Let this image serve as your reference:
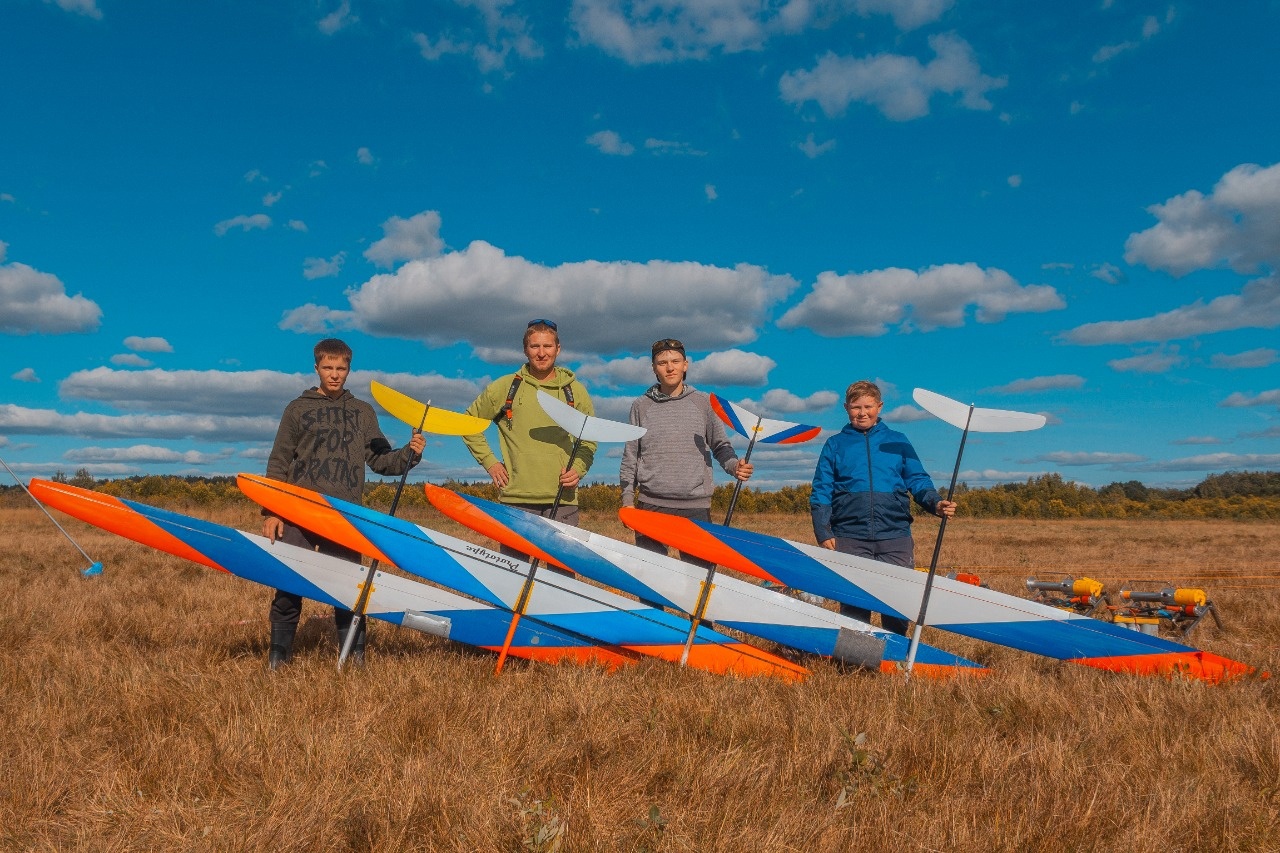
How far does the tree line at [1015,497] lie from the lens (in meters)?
36.6

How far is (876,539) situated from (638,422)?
2087 millimetres

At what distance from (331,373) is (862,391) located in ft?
13.3

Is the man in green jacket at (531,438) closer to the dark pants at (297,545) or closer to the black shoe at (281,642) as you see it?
the dark pants at (297,545)

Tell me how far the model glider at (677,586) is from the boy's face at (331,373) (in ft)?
3.54

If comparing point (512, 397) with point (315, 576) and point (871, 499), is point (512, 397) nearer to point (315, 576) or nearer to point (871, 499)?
point (315, 576)

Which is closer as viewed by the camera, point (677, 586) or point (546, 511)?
point (677, 586)

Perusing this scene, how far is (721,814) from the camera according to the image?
2.77 m

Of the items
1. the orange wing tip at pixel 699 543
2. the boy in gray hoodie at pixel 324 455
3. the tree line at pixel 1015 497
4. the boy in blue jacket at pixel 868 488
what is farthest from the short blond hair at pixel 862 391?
the tree line at pixel 1015 497

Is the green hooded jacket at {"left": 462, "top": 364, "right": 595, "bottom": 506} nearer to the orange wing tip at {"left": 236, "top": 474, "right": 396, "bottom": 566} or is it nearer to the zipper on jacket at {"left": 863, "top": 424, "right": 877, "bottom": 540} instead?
the orange wing tip at {"left": 236, "top": 474, "right": 396, "bottom": 566}

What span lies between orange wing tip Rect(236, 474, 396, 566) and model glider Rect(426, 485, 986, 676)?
1.72ft

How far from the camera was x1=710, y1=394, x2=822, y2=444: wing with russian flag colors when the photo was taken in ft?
20.0

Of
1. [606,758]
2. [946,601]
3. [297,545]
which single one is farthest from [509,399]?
[946,601]

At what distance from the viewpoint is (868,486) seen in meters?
5.80

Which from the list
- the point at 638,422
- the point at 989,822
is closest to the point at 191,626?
the point at 638,422
